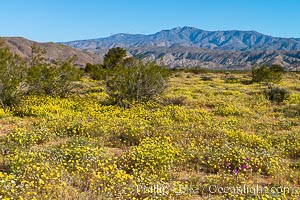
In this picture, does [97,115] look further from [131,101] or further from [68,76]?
[68,76]

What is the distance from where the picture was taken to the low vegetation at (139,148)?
5562 millimetres

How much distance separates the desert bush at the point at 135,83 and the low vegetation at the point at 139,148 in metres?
0.07

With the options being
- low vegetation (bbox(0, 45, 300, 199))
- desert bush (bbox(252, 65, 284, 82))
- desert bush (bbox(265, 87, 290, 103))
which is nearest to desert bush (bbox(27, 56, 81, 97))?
low vegetation (bbox(0, 45, 300, 199))

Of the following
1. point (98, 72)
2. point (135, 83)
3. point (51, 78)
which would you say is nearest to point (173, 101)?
point (135, 83)

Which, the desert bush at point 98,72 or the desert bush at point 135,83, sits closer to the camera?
the desert bush at point 135,83

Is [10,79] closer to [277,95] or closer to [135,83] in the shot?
[135,83]

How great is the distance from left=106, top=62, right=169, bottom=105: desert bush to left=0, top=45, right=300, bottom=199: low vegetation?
0.07 meters

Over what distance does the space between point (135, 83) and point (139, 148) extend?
30.4ft

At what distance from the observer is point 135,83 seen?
16359mm

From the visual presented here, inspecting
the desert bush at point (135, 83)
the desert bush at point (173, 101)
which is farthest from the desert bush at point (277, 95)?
the desert bush at point (135, 83)

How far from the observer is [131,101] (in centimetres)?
1585

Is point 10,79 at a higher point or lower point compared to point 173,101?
higher

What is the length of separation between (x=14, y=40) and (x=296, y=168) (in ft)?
605

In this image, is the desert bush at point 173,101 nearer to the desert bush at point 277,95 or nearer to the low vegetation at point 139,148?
the low vegetation at point 139,148
